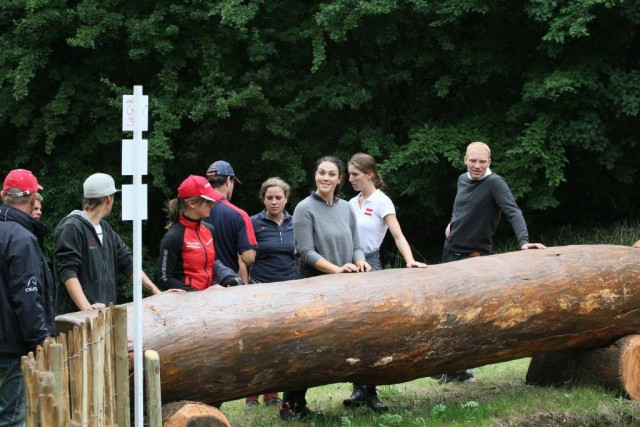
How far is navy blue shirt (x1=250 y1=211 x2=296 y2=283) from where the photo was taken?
764 cm

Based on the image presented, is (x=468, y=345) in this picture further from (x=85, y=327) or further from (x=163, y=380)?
(x=85, y=327)

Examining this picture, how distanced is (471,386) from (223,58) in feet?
34.3

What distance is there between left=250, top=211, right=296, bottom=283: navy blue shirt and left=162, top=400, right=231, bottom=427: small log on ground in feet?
7.84

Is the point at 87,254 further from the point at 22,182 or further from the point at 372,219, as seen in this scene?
the point at 372,219

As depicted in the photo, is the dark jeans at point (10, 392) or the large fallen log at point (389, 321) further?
the large fallen log at point (389, 321)

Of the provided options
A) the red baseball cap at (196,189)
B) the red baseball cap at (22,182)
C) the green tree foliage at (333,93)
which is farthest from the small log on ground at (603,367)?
→ the green tree foliage at (333,93)

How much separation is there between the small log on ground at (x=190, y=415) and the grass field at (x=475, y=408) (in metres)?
1.09

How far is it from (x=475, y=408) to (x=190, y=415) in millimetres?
2302

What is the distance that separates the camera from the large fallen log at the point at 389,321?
5473 millimetres

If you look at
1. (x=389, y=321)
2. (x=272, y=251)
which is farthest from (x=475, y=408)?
(x=272, y=251)

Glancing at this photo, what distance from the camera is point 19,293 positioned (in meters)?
5.27

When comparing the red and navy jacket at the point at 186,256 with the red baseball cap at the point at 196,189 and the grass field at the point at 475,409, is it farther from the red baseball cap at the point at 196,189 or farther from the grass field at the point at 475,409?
the grass field at the point at 475,409

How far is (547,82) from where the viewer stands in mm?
14844

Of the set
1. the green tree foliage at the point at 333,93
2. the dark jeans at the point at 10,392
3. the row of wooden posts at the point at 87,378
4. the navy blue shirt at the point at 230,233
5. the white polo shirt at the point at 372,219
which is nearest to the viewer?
the row of wooden posts at the point at 87,378
